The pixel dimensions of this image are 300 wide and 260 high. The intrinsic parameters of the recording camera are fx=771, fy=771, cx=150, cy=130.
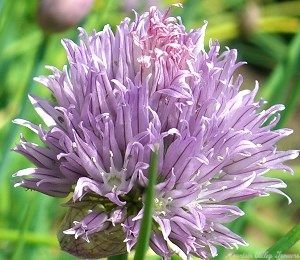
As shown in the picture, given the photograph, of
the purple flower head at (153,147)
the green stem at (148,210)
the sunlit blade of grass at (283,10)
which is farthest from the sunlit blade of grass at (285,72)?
the sunlit blade of grass at (283,10)

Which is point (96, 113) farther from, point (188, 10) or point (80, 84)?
point (188, 10)

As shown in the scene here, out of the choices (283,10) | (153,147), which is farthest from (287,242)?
(283,10)

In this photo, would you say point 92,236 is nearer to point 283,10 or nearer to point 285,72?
point 285,72

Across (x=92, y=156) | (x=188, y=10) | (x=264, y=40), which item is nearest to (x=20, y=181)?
(x=92, y=156)

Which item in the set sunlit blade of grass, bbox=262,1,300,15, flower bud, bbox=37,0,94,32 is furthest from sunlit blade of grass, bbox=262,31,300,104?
sunlit blade of grass, bbox=262,1,300,15

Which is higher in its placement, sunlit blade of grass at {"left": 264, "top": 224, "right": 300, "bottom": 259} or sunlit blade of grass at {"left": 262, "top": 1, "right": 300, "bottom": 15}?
sunlit blade of grass at {"left": 262, "top": 1, "right": 300, "bottom": 15}

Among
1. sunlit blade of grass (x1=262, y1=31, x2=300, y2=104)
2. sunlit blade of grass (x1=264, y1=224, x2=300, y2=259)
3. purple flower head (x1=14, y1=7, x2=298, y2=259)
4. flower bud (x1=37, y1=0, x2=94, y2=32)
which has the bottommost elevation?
sunlit blade of grass (x1=264, y1=224, x2=300, y2=259)

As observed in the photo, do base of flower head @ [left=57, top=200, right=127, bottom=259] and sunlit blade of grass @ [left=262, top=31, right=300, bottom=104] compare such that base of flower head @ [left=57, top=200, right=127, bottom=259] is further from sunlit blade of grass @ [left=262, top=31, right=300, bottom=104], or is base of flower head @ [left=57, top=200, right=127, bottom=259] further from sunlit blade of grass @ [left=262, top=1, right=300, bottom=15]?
sunlit blade of grass @ [left=262, top=1, right=300, bottom=15]
